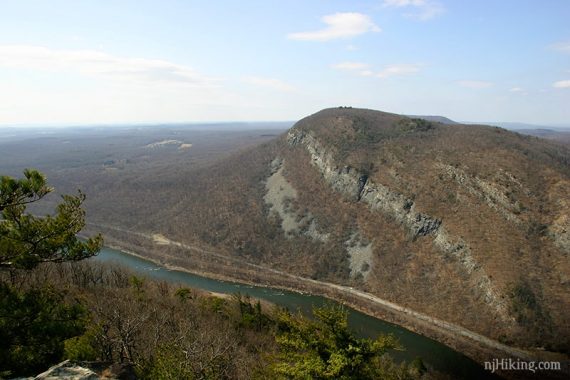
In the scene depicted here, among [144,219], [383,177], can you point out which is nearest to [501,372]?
[383,177]

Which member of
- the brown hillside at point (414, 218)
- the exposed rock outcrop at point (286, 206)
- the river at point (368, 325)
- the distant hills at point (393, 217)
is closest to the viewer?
the river at point (368, 325)

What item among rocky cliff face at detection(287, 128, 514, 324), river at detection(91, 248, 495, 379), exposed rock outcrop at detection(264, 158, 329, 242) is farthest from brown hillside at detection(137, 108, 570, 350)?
river at detection(91, 248, 495, 379)

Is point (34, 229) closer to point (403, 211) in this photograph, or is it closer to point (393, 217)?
point (403, 211)

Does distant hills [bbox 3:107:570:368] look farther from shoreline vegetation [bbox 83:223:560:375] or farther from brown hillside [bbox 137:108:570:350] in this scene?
shoreline vegetation [bbox 83:223:560:375]

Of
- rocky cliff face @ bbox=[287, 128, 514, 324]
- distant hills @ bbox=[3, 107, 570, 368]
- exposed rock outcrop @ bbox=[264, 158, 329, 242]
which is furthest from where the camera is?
exposed rock outcrop @ bbox=[264, 158, 329, 242]

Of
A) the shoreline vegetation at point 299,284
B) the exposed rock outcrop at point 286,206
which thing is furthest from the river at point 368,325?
the exposed rock outcrop at point 286,206

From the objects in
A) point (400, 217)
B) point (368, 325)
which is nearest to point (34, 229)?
point (368, 325)

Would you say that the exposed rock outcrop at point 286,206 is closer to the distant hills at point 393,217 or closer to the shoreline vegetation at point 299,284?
the distant hills at point 393,217
